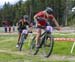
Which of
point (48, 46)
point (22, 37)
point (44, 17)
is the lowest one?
point (22, 37)

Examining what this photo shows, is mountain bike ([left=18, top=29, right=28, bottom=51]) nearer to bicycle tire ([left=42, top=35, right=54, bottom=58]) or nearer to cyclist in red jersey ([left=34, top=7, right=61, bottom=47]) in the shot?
bicycle tire ([left=42, top=35, right=54, bottom=58])

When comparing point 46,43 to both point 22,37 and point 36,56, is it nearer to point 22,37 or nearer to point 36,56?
point 36,56

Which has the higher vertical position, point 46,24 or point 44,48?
point 46,24

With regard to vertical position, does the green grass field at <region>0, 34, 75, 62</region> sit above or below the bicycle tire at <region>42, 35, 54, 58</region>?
below

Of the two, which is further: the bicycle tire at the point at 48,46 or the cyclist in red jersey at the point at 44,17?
the cyclist in red jersey at the point at 44,17

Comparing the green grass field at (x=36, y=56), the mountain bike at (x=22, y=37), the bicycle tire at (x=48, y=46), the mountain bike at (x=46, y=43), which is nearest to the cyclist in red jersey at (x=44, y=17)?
the mountain bike at (x=46, y=43)

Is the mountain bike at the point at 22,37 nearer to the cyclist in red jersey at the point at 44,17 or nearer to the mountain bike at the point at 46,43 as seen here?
the mountain bike at the point at 46,43

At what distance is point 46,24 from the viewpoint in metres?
13.6

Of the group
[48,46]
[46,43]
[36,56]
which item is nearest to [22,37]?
[36,56]

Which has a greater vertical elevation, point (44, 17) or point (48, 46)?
point (44, 17)

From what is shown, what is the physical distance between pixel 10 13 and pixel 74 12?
34.2m

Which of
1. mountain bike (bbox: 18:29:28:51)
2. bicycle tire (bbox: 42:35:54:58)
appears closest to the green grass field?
bicycle tire (bbox: 42:35:54:58)

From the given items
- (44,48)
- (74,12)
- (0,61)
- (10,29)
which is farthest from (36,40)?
(74,12)

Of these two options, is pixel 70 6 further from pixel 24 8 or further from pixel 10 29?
pixel 10 29
